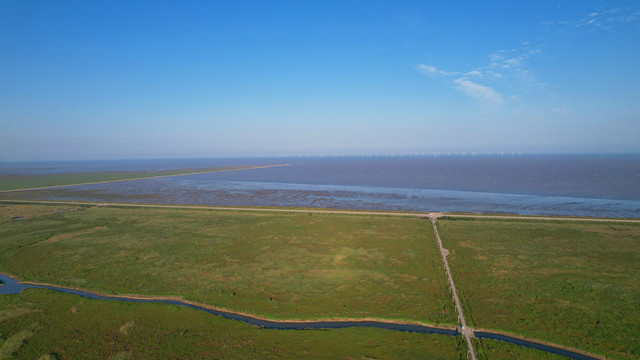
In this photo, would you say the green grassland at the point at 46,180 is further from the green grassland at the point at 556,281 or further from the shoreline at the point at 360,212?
the green grassland at the point at 556,281

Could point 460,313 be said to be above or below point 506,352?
above

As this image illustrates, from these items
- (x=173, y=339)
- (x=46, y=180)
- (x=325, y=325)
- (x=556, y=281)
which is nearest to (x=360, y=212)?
(x=556, y=281)

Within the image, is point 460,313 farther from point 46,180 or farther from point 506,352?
point 46,180

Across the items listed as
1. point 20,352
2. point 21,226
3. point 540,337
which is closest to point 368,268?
point 540,337

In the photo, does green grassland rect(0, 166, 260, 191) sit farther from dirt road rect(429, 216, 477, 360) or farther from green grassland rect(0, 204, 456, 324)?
dirt road rect(429, 216, 477, 360)

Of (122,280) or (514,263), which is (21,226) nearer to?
(122,280)

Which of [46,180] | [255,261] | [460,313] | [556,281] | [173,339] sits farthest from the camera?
[46,180]
